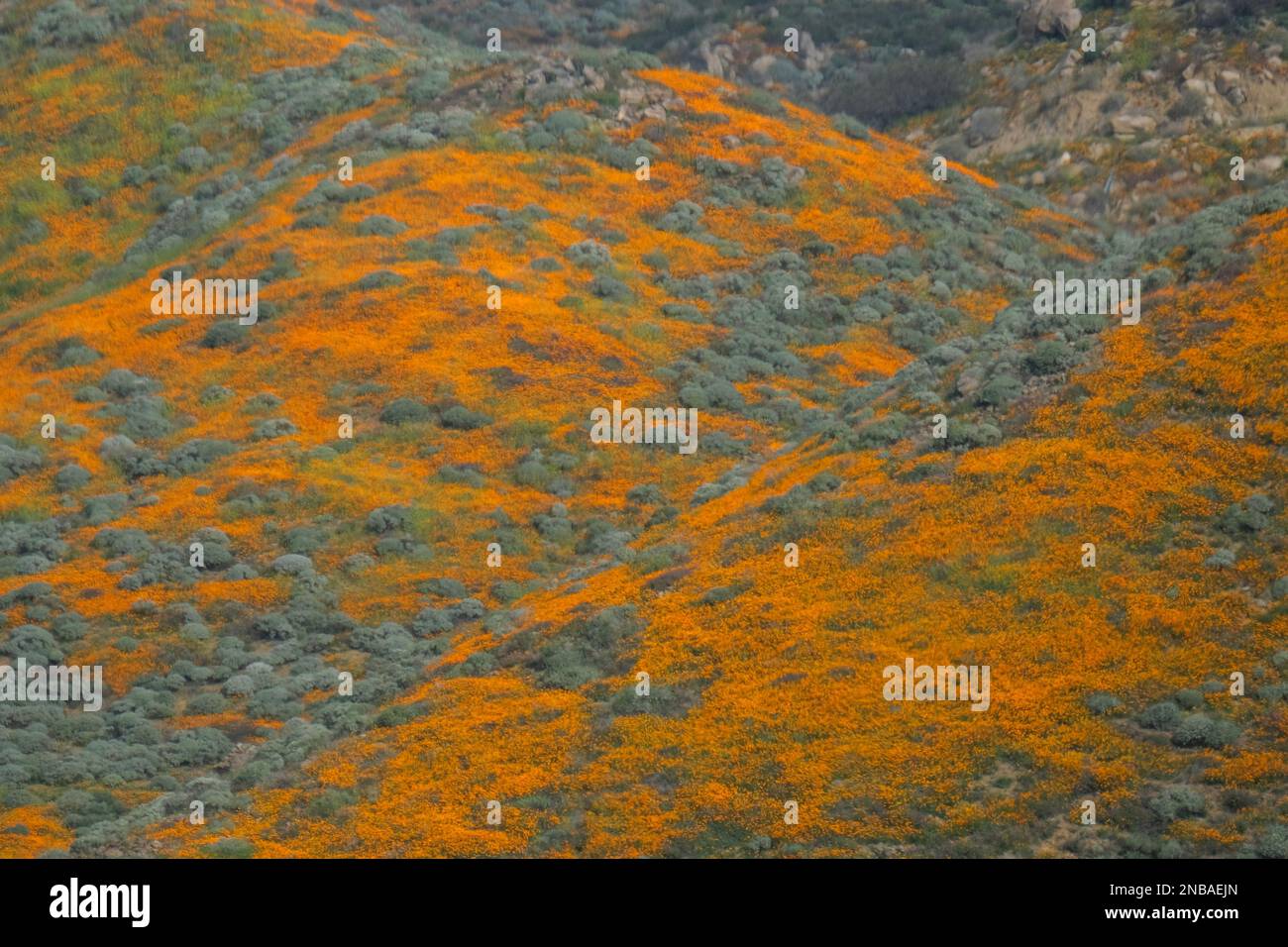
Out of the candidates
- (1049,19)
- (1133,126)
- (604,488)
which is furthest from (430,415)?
(1049,19)

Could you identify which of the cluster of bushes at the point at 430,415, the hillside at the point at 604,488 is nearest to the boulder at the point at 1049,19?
the hillside at the point at 604,488

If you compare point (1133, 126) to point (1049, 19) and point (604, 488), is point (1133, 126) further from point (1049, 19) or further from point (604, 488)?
point (604, 488)

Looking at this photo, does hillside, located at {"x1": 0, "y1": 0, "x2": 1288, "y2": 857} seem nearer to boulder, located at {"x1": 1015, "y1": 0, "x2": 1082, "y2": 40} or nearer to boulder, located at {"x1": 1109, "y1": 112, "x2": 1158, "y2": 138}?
boulder, located at {"x1": 1109, "y1": 112, "x2": 1158, "y2": 138}

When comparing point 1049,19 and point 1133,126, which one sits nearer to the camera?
point 1133,126

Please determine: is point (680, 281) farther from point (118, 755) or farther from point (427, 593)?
point (118, 755)

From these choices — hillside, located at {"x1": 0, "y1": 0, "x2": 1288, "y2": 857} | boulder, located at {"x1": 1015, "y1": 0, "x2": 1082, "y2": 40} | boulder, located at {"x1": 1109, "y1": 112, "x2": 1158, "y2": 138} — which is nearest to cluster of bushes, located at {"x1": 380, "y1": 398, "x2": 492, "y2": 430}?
hillside, located at {"x1": 0, "y1": 0, "x2": 1288, "y2": 857}

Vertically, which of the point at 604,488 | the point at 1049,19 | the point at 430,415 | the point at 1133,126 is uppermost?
the point at 1049,19

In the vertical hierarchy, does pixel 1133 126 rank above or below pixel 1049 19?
below

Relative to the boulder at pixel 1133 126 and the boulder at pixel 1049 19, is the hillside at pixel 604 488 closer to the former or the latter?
A: the boulder at pixel 1133 126

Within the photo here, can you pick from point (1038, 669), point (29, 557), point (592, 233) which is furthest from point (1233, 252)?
point (29, 557)
